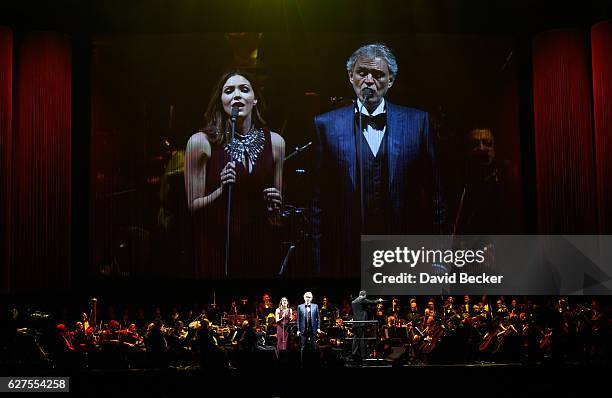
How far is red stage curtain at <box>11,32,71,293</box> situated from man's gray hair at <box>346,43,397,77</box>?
6116mm

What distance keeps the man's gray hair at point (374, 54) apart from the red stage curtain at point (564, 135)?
3.18 metres

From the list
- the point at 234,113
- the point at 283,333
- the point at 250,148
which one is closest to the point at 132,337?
the point at 283,333

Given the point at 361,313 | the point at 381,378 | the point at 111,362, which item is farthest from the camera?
the point at 361,313

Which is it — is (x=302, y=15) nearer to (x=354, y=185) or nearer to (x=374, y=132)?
(x=374, y=132)

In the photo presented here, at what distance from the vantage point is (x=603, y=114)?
51.6ft

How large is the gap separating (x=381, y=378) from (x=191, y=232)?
7.52m

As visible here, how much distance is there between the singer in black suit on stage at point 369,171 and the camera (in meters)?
16.3

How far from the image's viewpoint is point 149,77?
53.6 ft

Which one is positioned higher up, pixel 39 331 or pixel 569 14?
pixel 569 14

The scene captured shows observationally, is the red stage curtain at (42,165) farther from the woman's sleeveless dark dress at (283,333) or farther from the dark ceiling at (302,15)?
the woman's sleeveless dark dress at (283,333)

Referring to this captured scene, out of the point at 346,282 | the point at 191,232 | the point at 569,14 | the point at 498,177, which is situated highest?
the point at 569,14

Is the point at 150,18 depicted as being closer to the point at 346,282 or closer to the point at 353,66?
the point at 353,66

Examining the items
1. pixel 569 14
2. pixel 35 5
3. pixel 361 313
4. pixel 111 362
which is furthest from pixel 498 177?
pixel 35 5

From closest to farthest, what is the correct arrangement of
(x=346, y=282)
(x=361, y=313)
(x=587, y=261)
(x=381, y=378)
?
(x=381, y=378), (x=361, y=313), (x=587, y=261), (x=346, y=282)
